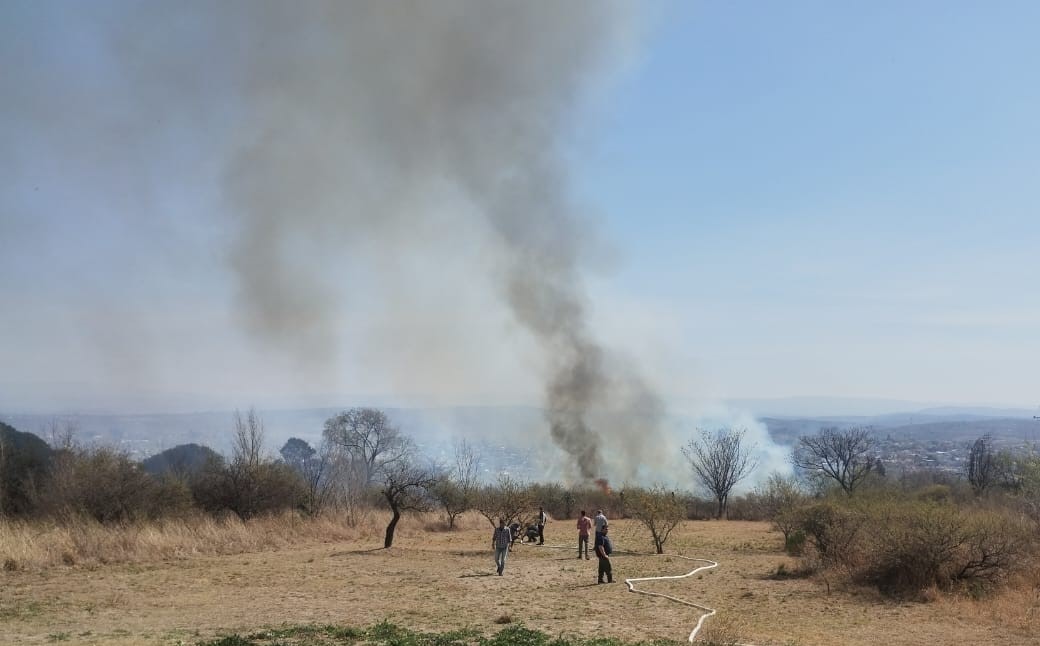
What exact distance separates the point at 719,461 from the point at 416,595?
40.7 metres

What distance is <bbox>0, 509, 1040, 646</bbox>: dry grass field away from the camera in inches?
473

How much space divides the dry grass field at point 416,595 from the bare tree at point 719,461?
25.5 m

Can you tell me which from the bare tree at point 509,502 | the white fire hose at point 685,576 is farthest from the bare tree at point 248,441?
the white fire hose at point 685,576

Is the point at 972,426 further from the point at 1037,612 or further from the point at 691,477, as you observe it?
the point at 1037,612

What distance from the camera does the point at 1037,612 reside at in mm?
12875

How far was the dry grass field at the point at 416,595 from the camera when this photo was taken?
12.0 m

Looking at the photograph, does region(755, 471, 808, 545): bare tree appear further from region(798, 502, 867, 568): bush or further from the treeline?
region(798, 502, 867, 568): bush

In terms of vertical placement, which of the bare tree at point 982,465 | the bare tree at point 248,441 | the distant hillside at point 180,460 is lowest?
the bare tree at point 982,465

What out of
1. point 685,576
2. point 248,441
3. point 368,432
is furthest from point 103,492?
point 368,432

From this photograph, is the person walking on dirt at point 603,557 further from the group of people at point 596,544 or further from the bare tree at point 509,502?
the bare tree at point 509,502

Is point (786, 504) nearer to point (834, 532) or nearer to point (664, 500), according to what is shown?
point (664, 500)

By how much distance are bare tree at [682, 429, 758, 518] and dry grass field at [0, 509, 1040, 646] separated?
83.8 ft

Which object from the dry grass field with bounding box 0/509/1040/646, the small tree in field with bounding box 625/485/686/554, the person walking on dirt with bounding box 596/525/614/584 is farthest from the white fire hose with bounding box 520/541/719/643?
the small tree in field with bounding box 625/485/686/554

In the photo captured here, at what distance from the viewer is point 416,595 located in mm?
16031
